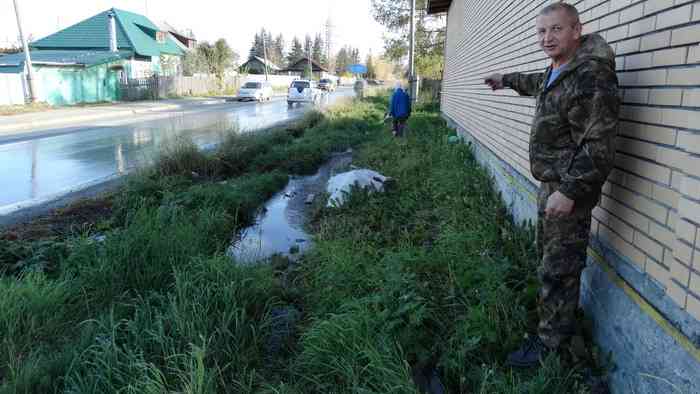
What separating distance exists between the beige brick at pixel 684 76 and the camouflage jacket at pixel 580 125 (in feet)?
0.73

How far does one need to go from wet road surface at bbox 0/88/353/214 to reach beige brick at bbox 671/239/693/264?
7243 mm

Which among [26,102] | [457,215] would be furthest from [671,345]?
[26,102]

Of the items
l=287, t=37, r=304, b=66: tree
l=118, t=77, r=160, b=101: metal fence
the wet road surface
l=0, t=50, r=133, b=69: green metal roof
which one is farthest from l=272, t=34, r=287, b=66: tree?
the wet road surface

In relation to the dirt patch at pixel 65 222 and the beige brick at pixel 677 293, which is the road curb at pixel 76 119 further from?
the beige brick at pixel 677 293

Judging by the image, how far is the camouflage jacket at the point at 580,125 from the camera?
221cm

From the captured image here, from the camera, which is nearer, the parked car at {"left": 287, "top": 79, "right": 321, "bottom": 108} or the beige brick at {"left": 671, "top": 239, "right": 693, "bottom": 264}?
the beige brick at {"left": 671, "top": 239, "right": 693, "bottom": 264}

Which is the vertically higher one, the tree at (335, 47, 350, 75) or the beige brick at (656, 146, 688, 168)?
the tree at (335, 47, 350, 75)

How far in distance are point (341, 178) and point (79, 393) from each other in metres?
5.06

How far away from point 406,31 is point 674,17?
25907 mm

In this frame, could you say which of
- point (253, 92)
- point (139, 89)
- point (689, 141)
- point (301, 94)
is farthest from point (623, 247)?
point (253, 92)

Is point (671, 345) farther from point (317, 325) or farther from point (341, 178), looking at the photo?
point (341, 178)

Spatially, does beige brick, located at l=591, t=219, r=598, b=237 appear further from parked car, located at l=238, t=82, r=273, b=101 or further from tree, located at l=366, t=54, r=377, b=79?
tree, located at l=366, t=54, r=377, b=79

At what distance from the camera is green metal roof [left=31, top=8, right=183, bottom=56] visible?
35.7 meters

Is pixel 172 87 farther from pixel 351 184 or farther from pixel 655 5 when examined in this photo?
pixel 655 5
